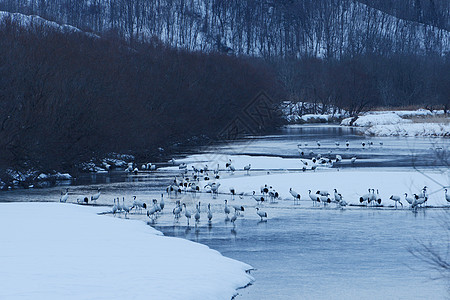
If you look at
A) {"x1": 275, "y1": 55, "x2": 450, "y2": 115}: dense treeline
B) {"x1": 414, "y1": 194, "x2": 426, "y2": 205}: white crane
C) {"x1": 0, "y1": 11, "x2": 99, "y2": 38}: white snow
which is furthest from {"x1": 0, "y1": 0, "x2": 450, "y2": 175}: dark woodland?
{"x1": 414, "y1": 194, "x2": 426, "y2": 205}: white crane

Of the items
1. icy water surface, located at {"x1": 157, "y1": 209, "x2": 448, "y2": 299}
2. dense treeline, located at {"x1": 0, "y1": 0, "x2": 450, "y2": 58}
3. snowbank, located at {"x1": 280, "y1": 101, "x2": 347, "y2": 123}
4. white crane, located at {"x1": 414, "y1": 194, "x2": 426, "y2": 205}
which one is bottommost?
icy water surface, located at {"x1": 157, "y1": 209, "x2": 448, "y2": 299}

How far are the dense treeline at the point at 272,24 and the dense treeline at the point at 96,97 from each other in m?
64.1

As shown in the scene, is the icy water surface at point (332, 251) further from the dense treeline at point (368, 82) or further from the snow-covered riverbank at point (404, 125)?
the dense treeline at point (368, 82)

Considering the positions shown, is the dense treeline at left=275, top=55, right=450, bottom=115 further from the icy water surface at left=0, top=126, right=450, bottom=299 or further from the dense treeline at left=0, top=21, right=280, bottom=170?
the icy water surface at left=0, top=126, right=450, bottom=299

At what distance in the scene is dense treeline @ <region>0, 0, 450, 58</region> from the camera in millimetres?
136125

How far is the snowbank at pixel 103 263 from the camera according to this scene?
11.6 metres

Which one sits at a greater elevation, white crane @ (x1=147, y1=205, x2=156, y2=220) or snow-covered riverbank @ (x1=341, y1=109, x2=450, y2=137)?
snow-covered riverbank @ (x1=341, y1=109, x2=450, y2=137)

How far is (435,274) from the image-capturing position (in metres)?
14.3

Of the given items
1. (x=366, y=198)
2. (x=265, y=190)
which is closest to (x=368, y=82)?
(x=265, y=190)

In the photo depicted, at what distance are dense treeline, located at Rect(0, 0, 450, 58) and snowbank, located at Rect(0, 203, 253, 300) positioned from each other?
111 meters

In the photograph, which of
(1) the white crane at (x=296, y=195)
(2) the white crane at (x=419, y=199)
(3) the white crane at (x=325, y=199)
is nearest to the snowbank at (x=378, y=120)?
(1) the white crane at (x=296, y=195)

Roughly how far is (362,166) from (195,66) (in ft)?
114

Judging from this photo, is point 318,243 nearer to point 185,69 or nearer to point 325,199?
point 325,199

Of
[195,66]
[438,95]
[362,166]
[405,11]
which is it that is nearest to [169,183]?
[362,166]
